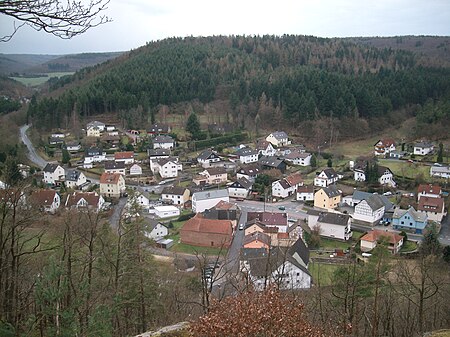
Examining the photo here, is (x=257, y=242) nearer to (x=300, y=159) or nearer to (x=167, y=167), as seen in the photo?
(x=167, y=167)

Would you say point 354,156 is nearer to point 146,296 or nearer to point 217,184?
point 217,184

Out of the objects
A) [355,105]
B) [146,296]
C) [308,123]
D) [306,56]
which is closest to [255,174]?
[308,123]

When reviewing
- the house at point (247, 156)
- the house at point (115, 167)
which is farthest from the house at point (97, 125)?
the house at point (247, 156)

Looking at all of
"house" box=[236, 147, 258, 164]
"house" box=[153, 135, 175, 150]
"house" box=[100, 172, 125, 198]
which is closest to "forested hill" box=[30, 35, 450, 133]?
"house" box=[153, 135, 175, 150]

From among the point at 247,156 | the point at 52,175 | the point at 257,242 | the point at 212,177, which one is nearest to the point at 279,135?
the point at 247,156

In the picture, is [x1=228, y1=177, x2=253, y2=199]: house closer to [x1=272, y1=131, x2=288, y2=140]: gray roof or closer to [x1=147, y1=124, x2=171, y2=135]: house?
[x1=272, y1=131, x2=288, y2=140]: gray roof

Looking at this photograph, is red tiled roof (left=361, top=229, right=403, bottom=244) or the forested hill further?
the forested hill
